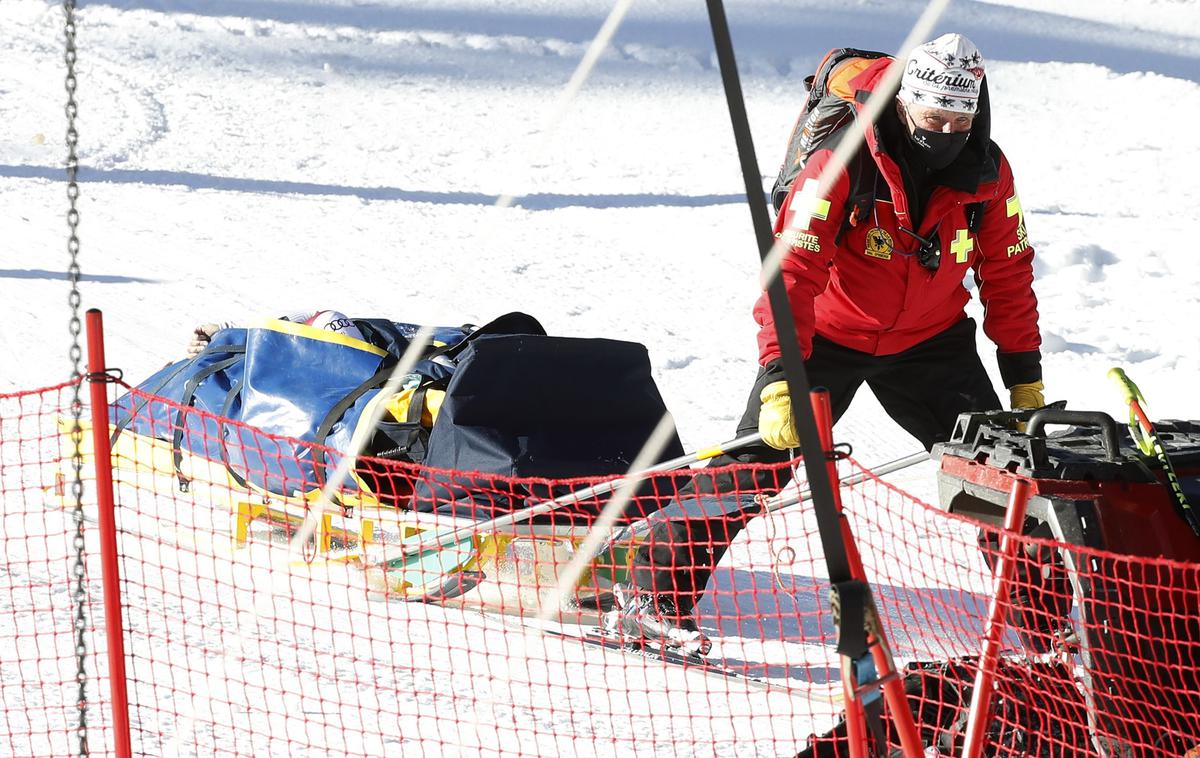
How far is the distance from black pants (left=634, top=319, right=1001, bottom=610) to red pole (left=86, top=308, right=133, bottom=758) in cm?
161

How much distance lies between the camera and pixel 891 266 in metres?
4.18

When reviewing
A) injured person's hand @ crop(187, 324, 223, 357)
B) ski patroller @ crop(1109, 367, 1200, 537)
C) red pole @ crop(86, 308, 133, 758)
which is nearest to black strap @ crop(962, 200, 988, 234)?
ski patroller @ crop(1109, 367, 1200, 537)

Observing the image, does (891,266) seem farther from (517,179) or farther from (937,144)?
(517,179)

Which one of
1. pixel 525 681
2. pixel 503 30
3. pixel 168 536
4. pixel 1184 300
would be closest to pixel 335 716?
pixel 525 681

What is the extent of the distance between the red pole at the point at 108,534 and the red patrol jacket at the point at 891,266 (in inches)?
69.6

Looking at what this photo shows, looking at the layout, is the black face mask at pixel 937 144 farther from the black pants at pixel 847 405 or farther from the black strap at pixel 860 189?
the black pants at pixel 847 405

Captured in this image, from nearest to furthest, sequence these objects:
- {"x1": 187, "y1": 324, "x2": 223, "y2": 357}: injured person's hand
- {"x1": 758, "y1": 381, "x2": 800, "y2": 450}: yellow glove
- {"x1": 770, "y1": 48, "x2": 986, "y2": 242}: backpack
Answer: {"x1": 758, "y1": 381, "x2": 800, "y2": 450}: yellow glove, {"x1": 770, "y1": 48, "x2": 986, "y2": 242}: backpack, {"x1": 187, "y1": 324, "x2": 223, "y2": 357}: injured person's hand

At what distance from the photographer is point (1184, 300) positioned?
8.48 m

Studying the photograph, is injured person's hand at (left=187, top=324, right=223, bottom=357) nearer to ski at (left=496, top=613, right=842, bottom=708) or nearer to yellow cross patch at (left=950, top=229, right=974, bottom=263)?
ski at (left=496, top=613, right=842, bottom=708)

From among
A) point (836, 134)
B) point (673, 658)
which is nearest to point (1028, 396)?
point (836, 134)

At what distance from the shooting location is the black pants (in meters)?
4.25

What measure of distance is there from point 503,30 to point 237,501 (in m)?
11.9

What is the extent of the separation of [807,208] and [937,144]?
40cm

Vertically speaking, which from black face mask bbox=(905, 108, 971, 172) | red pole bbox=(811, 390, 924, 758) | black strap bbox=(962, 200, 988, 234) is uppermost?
black face mask bbox=(905, 108, 971, 172)
